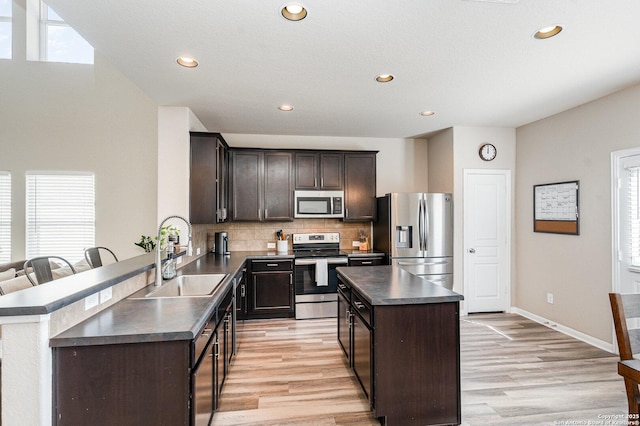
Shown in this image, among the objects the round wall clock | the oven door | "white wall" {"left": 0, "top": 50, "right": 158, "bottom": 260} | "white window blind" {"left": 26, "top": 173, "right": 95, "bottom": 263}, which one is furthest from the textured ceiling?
"white window blind" {"left": 26, "top": 173, "right": 95, "bottom": 263}

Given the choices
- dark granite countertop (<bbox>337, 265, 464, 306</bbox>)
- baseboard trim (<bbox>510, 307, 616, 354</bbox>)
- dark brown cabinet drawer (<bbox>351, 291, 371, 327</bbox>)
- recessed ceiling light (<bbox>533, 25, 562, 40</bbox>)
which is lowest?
baseboard trim (<bbox>510, 307, 616, 354</bbox>)

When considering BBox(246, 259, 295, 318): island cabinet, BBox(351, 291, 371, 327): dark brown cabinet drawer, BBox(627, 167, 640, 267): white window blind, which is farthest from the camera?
BBox(246, 259, 295, 318): island cabinet

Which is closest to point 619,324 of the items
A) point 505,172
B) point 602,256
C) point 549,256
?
point 602,256

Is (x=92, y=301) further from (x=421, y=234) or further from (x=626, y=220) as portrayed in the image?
(x=626, y=220)

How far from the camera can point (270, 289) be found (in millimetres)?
4227

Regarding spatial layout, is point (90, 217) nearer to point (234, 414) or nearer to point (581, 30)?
point (234, 414)

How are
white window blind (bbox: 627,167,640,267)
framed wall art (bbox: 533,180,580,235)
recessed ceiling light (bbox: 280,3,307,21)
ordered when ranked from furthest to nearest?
framed wall art (bbox: 533,180,580,235), white window blind (bbox: 627,167,640,267), recessed ceiling light (bbox: 280,3,307,21)

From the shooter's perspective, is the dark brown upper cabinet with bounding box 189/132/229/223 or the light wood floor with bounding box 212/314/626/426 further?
the dark brown upper cabinet with bounding box 189/132/229/223

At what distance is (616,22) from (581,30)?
17cm

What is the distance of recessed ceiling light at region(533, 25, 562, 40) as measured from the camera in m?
2.06

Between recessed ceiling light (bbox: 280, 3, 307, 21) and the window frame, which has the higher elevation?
the window frame

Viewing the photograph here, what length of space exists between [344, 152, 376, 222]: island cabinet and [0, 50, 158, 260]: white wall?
132 inches

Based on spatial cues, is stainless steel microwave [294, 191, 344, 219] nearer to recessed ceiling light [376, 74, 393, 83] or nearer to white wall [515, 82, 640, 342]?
recessed ceiling light [376, 74, 393, 83]

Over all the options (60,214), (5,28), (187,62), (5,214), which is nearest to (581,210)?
(187,62)
